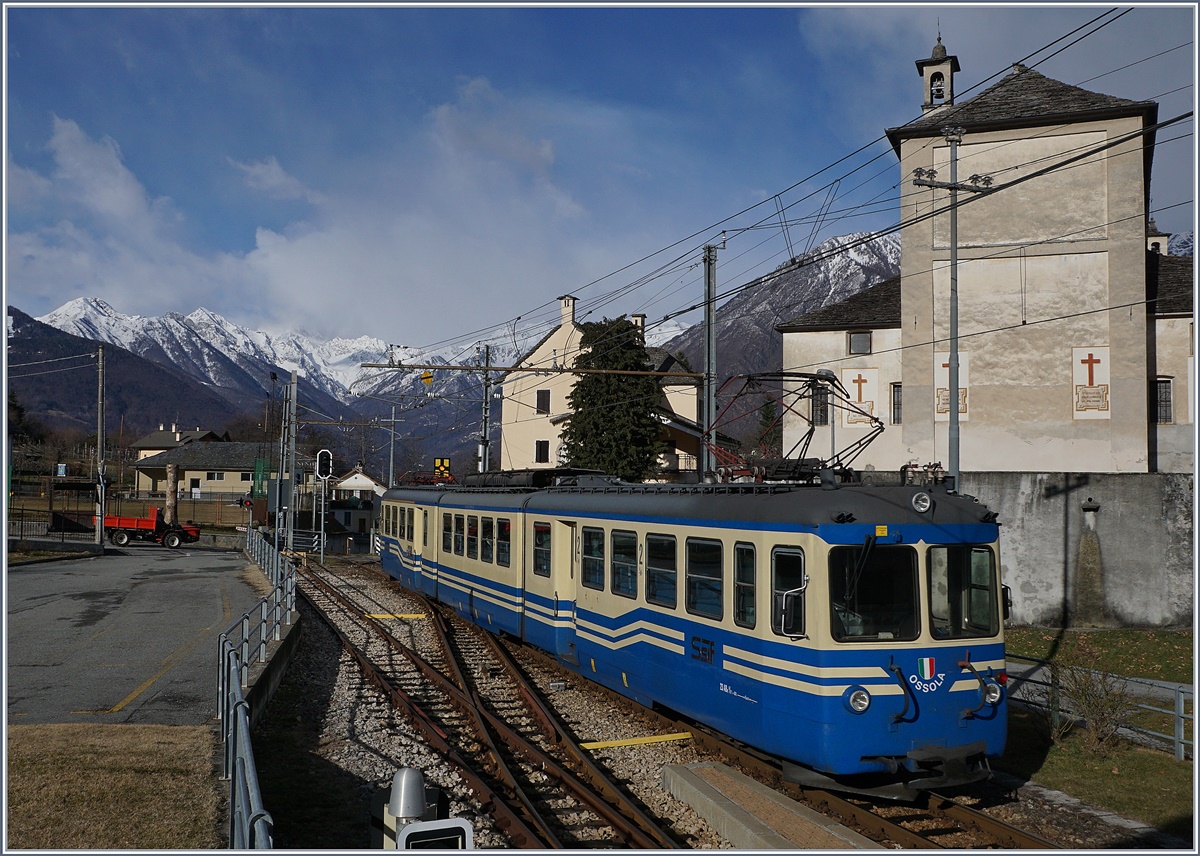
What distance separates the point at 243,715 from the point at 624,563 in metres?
5.75

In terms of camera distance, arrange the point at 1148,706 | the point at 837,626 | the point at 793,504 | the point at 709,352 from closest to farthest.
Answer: the point at 837,626 → the point at 793,504 → the point at 1148,706 → the point at 709,352

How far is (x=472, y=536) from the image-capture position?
18969 millimetres

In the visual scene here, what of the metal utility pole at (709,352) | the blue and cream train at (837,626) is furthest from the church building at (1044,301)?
the blue and cream train at (837,626)

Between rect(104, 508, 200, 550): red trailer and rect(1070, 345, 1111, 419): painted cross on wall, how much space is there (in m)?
42.8

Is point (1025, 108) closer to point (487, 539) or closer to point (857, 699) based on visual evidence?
point (487, 539)

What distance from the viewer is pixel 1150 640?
69.9 ft

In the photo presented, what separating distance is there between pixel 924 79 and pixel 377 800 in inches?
1395

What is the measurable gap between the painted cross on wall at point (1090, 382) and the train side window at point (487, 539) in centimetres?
1812

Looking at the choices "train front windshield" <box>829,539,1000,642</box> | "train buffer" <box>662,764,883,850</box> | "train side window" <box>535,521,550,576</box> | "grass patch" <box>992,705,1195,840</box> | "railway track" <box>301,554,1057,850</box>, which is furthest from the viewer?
"train side window" <box>535,521,550,576</box>

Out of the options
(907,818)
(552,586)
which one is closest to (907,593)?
(907,818)

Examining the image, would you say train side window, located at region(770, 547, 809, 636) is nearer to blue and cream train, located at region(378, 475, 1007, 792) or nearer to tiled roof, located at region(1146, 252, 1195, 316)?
blue and cream train, located at region(378, 475, 1007, 792)

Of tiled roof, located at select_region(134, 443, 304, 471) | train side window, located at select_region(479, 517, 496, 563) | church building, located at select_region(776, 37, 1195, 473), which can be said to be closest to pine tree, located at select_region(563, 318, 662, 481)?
church building, located at select_region(776, 37, 1195, 473)

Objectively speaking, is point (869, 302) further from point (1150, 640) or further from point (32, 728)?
point (32, 728)

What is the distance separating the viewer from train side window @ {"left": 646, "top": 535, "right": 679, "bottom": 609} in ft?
36.2
